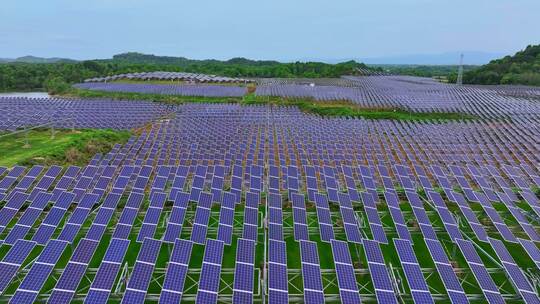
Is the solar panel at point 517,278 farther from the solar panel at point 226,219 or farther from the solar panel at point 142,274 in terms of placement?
the solar panel at point 142,274

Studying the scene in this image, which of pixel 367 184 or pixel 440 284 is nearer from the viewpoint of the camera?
pixel 440 284

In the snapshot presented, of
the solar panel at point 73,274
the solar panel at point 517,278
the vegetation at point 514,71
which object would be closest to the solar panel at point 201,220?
the solar panel at point 73,274

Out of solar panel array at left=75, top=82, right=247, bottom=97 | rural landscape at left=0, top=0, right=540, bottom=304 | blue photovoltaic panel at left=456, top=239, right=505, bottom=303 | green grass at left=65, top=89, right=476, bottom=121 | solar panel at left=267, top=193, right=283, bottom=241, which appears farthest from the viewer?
solar panel array at left=75, top=82, right=247, bottom=97

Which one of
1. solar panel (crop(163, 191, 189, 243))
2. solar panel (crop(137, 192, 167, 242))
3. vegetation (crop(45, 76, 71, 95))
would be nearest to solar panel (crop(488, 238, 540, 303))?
solar panel (crop(163, 191, 189, 243))

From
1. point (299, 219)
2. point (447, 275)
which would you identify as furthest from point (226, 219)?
point (447, 275)

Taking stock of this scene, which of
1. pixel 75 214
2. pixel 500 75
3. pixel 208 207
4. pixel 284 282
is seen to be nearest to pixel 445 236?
pixel 284 282

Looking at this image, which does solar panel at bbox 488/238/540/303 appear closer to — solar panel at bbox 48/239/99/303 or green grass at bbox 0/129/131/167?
solar panel at bbox 48/239/99/303

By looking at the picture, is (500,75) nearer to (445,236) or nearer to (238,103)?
(238,103)
